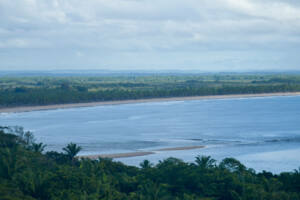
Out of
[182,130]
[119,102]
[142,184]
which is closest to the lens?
[142,184]

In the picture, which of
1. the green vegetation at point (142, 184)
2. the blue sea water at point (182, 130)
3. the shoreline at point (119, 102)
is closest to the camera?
the green vegetation at point (142, 184)

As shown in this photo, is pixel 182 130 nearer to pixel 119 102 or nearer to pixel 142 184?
pixel 142 184

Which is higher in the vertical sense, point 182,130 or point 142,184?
point 142,184

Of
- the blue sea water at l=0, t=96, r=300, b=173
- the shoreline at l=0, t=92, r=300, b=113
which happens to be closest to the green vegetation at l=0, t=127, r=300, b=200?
the blue sea water at l=0, t=96, r=300, b=173

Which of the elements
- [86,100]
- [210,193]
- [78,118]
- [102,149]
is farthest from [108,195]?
[86,100]

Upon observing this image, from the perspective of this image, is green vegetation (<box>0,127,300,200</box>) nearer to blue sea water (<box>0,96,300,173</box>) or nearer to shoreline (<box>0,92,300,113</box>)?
blue sea water (<box>0,96,300,173</box>)

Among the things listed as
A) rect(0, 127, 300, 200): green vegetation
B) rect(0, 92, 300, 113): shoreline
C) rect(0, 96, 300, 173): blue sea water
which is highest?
rect(0, 127, 300, 200): green vegetation

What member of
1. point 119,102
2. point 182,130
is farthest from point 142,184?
point 119,102

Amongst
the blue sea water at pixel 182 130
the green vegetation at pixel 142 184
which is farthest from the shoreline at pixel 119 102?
the green vegetation at pixel 142 184

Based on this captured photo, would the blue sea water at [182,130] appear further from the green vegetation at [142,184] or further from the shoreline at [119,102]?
the green vegetation at [142,184]
